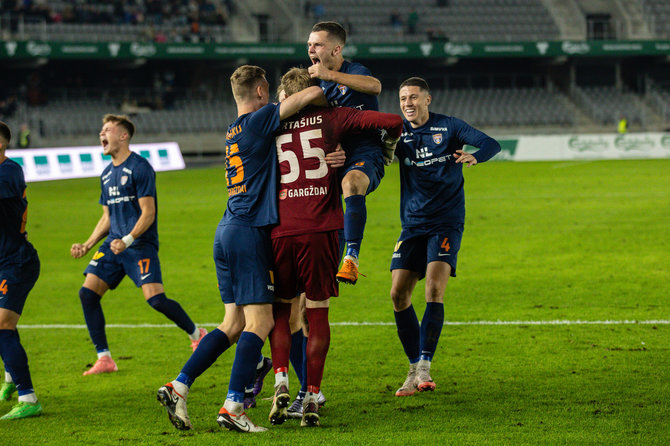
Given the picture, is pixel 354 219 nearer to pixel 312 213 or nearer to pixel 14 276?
pixel 312 213

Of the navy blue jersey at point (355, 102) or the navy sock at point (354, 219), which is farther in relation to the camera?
the navy blue jersey at point (355, 102)

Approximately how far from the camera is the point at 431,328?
6277mm

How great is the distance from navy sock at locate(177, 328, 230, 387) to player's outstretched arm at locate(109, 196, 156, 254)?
1.96 meters

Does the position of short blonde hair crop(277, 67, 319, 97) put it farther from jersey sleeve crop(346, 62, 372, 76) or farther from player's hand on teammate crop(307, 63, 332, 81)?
jersey sleeve crop(346, 62, 372, 76)

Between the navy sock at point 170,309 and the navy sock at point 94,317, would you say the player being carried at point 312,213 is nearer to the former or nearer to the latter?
the navy sock at point 170,309

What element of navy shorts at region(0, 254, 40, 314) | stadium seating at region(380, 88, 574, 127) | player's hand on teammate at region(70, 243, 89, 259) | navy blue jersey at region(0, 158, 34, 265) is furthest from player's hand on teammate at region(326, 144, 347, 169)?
stadium seating at region(380, 88, 574, 127)

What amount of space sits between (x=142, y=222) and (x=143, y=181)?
0.39 m

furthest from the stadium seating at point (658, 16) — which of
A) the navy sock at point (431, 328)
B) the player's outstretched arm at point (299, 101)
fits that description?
the player's outstretched arm at point (299, 101)

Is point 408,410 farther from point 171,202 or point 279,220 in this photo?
point 171,202

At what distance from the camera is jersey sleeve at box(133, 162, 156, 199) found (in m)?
7.30

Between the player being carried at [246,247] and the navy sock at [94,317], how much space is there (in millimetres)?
2498

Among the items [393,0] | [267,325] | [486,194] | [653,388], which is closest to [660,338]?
[653,388]

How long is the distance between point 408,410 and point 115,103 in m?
38.7

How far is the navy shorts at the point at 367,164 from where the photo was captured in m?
5.41
